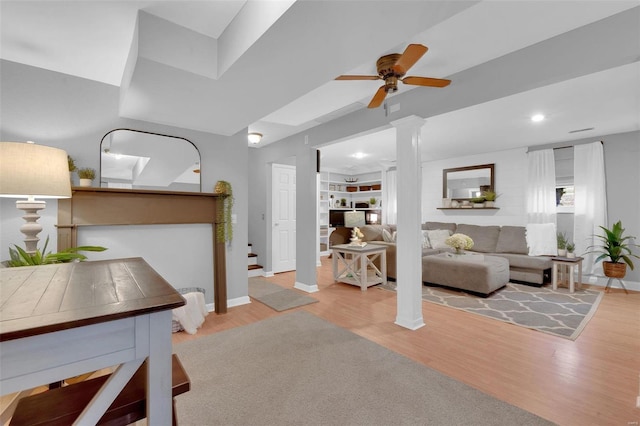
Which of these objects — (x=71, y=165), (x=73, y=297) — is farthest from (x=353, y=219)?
(x=73, y=297)

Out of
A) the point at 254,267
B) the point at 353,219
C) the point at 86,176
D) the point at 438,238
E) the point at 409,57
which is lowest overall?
the point at 254,267

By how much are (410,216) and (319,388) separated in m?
1.80

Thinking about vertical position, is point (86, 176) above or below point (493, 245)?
above

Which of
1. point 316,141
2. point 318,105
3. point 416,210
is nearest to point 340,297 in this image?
point 416,210

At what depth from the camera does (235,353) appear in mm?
2406

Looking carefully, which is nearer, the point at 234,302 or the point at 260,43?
the point at 260,43

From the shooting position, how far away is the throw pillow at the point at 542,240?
4777mm

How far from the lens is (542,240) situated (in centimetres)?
489

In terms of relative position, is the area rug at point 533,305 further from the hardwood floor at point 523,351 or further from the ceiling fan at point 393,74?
the ceiling fan at point 393,74

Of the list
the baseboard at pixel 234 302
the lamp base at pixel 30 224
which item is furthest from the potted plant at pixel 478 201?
the lamp base at pixel 30 224

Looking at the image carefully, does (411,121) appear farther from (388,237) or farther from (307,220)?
(388,237)

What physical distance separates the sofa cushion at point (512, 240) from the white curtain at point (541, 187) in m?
0.39

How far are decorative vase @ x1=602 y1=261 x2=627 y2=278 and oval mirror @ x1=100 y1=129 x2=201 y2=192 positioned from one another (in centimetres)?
599

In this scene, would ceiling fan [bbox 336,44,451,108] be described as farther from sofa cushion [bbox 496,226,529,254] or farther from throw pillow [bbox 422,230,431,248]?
sofa cushion [bbox 496,226,529,254]
